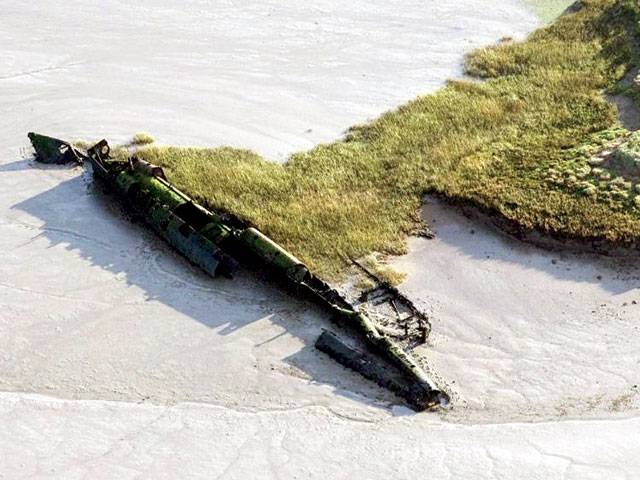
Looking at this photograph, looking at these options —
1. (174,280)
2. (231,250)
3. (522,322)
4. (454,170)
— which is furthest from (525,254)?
(174,280)

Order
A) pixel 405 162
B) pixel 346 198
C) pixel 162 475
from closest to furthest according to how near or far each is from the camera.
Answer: pixel 162 475 < pixel 346 198 < pixel 405 162

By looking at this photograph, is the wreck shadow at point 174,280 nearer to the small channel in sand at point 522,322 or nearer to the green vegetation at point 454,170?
the green vegetation at point 454,170

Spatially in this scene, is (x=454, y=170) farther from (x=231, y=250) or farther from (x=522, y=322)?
(x=231, y=250)

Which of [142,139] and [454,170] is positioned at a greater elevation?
[454,170]

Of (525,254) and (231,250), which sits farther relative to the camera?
(525,254)

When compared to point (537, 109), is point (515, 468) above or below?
below

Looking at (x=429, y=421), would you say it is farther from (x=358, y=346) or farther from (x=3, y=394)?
(x=3, y=394)

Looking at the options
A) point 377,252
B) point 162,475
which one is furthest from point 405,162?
point 162,475
